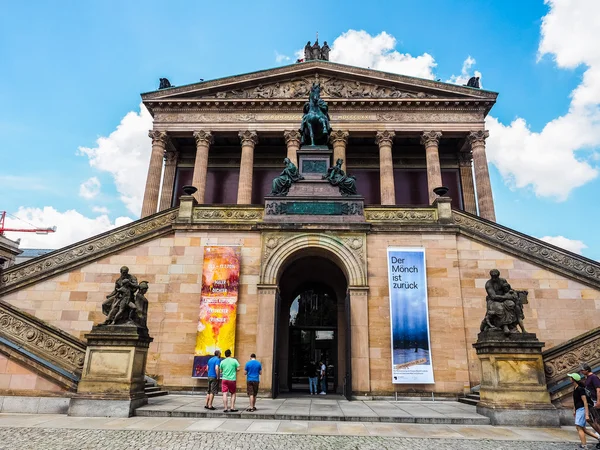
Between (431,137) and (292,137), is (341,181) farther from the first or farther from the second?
(431,137)

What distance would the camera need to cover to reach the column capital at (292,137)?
3494 centimetres

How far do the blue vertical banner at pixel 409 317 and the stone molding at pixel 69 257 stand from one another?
375 inches

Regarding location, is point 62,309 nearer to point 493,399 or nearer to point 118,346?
point 118,346

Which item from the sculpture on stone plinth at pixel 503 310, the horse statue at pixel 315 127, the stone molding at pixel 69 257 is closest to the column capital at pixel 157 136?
Answer: the stone molding at pixel 69 257

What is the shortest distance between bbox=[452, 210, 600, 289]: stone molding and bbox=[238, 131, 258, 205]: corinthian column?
62.8 ft

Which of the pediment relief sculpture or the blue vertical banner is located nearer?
the blue vertical banner

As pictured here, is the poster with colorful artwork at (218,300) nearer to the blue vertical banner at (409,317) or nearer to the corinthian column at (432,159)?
the blue vertical banner at (409,317)

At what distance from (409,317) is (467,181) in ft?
85.4

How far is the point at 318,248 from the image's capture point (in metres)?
16.2

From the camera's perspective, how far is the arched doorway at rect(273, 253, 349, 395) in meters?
17.8

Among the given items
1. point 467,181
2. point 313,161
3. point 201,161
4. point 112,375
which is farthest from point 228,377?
point 467,181

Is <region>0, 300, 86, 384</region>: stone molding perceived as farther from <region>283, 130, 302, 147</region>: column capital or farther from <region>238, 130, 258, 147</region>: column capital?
<region>283, 130, 302, 147</region>: column capital

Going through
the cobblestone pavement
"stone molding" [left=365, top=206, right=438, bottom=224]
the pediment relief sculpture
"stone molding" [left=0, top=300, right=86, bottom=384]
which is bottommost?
the cobblestone pavement

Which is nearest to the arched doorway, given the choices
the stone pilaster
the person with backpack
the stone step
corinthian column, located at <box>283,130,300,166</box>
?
the stone step
